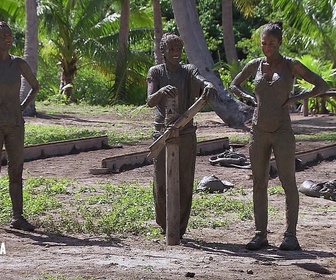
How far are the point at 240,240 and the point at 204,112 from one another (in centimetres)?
1996

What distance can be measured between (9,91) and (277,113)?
2.81m

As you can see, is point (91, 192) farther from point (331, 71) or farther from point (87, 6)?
point (87, 6)

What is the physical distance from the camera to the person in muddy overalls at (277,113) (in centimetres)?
860

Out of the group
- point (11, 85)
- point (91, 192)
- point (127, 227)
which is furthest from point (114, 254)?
point (91, 192)

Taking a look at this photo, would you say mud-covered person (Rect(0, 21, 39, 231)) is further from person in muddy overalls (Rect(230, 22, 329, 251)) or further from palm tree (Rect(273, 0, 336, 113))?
palm tree (Rect(273, 0, 336, 113))

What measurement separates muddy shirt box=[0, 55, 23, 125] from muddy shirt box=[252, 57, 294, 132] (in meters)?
2.57

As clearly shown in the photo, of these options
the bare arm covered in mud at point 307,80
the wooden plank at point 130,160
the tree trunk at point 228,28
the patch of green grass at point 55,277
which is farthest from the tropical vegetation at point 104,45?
the patch of green grass at point 55,277

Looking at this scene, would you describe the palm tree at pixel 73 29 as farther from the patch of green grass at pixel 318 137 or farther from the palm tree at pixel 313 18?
the patch of green grass at pixel 318 137

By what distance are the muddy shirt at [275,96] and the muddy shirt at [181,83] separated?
67 cm

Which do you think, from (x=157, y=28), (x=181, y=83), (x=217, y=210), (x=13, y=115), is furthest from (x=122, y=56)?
(x=181, y=83)

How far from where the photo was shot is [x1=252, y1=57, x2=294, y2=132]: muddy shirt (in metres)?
8.60

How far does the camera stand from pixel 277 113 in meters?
8.62

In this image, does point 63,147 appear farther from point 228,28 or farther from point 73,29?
point 73,29

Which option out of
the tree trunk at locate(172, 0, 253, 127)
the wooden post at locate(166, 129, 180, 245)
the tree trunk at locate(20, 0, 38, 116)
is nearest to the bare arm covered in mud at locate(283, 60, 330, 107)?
the wooden post at locate(166, 129, 180, 245)
